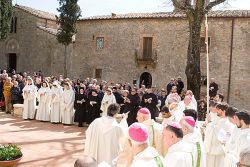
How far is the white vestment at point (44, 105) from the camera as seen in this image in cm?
1632

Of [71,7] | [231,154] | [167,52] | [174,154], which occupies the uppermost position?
[71,7]

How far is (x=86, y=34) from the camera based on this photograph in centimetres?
3159

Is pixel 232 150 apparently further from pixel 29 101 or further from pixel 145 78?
pixel 145 78

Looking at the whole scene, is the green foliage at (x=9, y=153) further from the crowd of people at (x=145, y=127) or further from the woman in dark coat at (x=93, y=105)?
the woman in dark coat at (x=93, y=105)

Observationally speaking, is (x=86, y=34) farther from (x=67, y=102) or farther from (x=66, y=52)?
(x=67, y=102)

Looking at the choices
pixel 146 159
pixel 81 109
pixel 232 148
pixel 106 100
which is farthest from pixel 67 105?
pixel 146 159

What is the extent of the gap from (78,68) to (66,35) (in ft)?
10.5

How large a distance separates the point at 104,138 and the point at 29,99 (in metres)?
9.73

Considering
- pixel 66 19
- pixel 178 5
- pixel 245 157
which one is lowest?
pixel 245 157

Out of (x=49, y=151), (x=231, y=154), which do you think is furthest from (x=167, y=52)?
(x=231, y=154)

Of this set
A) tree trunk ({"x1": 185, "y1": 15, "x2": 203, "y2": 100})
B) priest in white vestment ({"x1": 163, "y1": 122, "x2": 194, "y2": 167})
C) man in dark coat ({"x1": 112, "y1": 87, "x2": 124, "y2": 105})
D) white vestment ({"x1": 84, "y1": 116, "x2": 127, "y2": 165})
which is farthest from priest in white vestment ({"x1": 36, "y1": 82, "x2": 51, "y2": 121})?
priest in white vestment ({"x1": 163, "y1": 122, "x2": 194, "y2": 167})

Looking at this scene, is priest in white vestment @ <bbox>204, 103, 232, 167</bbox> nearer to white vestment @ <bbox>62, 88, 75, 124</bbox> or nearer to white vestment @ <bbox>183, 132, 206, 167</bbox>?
white vestment @ <bbox>183, 132, 206, 167</bbox>

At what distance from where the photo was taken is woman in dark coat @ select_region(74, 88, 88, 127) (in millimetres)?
15562

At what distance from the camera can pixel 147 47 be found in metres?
28.7
